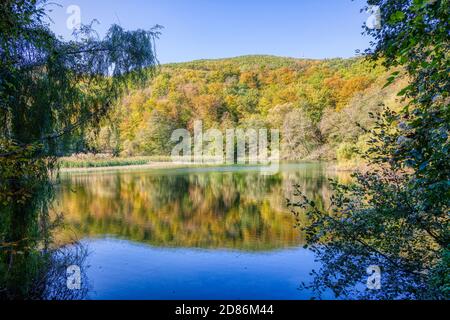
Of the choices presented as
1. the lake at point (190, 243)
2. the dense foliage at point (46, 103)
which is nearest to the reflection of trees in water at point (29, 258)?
the dense foliage at point (46, 103)

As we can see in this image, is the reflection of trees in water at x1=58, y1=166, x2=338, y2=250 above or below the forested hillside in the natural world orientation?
below

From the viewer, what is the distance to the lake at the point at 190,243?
15.6 ft

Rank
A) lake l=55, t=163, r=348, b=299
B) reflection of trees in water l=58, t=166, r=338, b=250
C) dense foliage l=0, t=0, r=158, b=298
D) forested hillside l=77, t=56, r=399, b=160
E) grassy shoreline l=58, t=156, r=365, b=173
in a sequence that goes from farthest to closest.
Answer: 1. forested hillside l=77, t=56, r=399, b=160
2. grassy shoreline l=58, t=156, r=365, b=173
3. reflection of trees in water l=58, t=166, r=338, b=250
4. lake l=55, t=163, r=348, b=299
5. dense foliage l=0, t=0, r=158, b=298

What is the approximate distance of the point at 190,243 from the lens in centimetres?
707

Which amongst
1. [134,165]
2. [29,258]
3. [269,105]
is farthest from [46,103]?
[269,105]

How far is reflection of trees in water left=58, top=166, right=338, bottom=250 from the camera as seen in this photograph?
292 inches

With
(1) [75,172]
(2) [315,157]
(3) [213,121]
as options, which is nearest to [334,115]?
(2) [315,157]

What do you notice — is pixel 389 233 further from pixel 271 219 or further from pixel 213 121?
pixel 213 121

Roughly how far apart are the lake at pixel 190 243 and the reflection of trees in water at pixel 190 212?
0.08 ft

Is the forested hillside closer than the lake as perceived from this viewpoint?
No

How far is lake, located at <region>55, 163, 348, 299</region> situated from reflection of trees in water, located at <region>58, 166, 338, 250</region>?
2 cm

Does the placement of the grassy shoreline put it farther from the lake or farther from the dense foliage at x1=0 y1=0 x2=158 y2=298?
the dense foliage at x1=0 y1=0 x2=158 y2=298

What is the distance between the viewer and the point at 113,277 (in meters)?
5.14

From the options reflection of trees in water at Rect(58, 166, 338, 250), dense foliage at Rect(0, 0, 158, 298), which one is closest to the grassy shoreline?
reflection of trees in water at Rect(58, 166, 338, 250)
